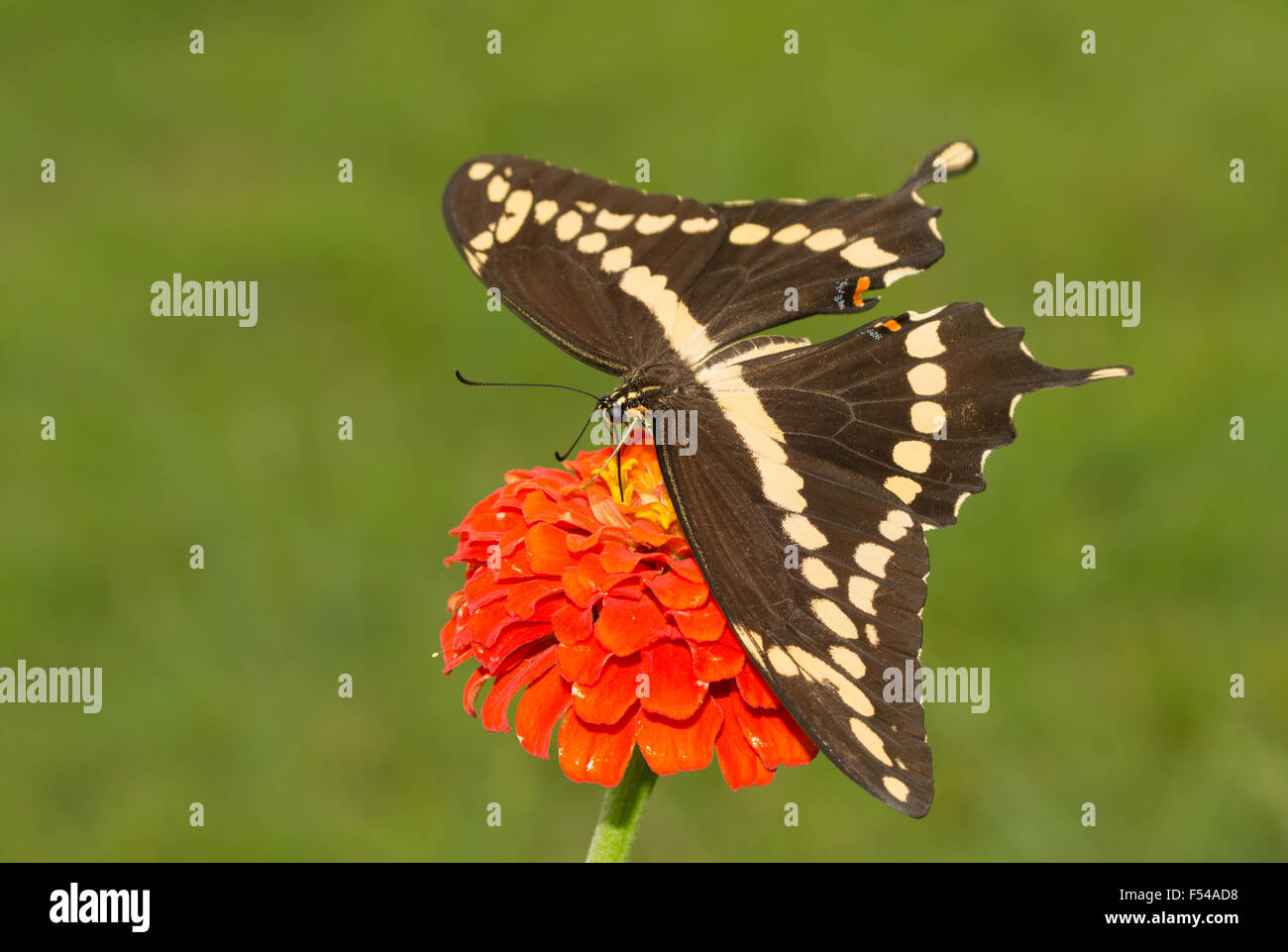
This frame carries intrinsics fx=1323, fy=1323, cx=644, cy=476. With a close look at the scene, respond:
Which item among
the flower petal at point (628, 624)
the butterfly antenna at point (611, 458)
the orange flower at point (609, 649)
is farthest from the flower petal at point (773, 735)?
the butterfly antenna at point (611, 458)

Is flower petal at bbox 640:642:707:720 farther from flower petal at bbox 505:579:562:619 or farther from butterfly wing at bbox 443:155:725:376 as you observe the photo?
butterfly wing at bbox 443:155:725:376

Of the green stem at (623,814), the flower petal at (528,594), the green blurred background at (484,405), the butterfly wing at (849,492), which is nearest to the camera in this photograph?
the butterfly wing at (849,492)

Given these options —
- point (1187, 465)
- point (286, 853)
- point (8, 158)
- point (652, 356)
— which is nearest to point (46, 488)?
point (286, 853)

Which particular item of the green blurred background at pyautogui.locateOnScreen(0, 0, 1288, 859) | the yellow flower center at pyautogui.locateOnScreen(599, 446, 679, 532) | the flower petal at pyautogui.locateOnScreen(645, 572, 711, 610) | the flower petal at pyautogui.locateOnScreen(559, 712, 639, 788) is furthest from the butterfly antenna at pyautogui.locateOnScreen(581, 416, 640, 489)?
the green blurred background at pyautogui.locateOnScreen(0, 0, 1288, 859)

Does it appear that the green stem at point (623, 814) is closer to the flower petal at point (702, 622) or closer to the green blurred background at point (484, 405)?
the flower petal at point (702, 622)

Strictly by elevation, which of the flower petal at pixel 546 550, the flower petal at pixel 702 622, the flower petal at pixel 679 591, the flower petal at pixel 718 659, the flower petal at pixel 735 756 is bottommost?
the flower petal at pixel 735 756

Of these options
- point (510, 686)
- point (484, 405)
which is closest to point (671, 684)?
point (510, 686)

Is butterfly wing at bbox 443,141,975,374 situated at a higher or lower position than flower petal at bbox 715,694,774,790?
higher
